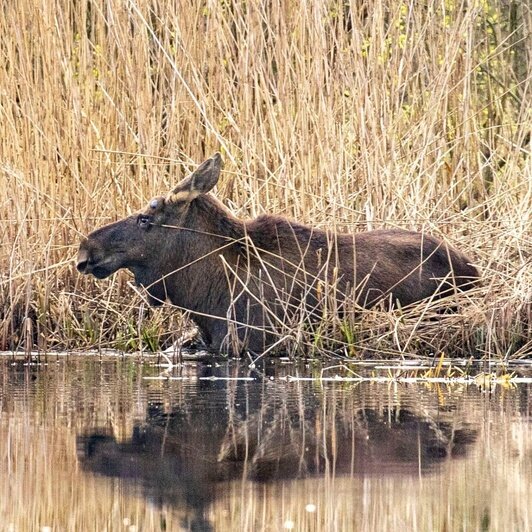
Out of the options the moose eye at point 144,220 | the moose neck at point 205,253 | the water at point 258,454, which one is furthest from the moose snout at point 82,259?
the water at point 258,454

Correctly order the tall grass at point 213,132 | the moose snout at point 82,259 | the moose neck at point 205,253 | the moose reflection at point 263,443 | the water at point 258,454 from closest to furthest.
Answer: the water at point 258,454 < the moose reflection at point 263,443 < the moose snout at point 82,259 < the moose neck at point 205,253 < the tall grass at point 213,132

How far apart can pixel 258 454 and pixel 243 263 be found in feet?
10.4

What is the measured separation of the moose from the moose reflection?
→ 1.64m

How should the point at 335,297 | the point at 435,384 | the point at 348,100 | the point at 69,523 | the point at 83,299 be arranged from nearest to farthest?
1. the point at 69,523
2. the point at 435,384
3. the point at 335,297
4. the point at 83,299
5. the point at 348,100

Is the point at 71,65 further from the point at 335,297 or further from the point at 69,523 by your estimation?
the point at 69,523

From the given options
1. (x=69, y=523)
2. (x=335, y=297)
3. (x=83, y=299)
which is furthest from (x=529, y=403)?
(x=83, y=299)

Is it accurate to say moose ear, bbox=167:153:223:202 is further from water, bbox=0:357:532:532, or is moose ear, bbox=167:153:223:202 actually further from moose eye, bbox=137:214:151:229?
water, bbox=0:357:532:532

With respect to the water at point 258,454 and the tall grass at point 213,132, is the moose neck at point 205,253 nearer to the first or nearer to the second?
the tall grass at point 213,132

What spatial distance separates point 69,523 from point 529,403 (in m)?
2.63

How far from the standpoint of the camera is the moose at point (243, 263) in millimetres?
7871

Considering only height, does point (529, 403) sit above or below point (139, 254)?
below

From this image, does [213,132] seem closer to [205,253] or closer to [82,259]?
[205,253]

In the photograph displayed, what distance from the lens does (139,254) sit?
312 inches

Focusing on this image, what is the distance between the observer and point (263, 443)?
200 inches
